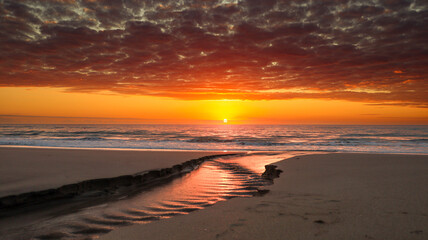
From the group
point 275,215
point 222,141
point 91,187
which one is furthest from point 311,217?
point 222,141

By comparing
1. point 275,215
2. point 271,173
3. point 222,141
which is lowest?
point 222,141

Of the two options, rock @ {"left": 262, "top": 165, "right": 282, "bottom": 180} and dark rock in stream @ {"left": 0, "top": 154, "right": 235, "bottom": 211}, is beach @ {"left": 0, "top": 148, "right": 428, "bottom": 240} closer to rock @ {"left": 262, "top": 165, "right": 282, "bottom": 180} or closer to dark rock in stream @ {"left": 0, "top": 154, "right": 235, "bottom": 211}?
dark rock in stream @ {"left": 0, "top": 154, "right": 235, "bottom": 211}

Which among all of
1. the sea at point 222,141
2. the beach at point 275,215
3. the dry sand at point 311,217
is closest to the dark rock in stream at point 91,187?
the beach at point 275,215

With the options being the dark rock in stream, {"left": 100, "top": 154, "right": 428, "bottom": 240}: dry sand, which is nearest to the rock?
{"left": 100, "top": 154, "right": 428, "bottom": 240}: dry sand

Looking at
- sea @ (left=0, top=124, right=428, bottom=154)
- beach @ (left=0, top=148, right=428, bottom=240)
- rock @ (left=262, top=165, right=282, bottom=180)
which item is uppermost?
beach @ (left=0, top=148, right=428, bottom=240)

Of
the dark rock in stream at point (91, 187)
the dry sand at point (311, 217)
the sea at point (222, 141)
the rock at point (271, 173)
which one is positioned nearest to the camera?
the dry sand at point (311, 217)

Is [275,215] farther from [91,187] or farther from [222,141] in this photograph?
[222,141]

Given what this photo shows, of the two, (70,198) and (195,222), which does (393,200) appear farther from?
(70,198)

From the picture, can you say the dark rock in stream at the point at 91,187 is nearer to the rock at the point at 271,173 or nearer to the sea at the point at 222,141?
the rock at the point at 271,173

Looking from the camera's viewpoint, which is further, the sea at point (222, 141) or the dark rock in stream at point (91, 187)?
the sea at point (222, 141)

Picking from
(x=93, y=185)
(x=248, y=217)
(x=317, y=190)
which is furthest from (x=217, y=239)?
(x=93, y=185)

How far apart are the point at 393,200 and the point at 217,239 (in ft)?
11.9

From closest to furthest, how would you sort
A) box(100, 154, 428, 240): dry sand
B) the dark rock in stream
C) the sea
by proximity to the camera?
box(100, 154, 428, 240): dry sand → the dark rock in stream → the sea

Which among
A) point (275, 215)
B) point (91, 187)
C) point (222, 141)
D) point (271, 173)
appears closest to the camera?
point (275, 215)
